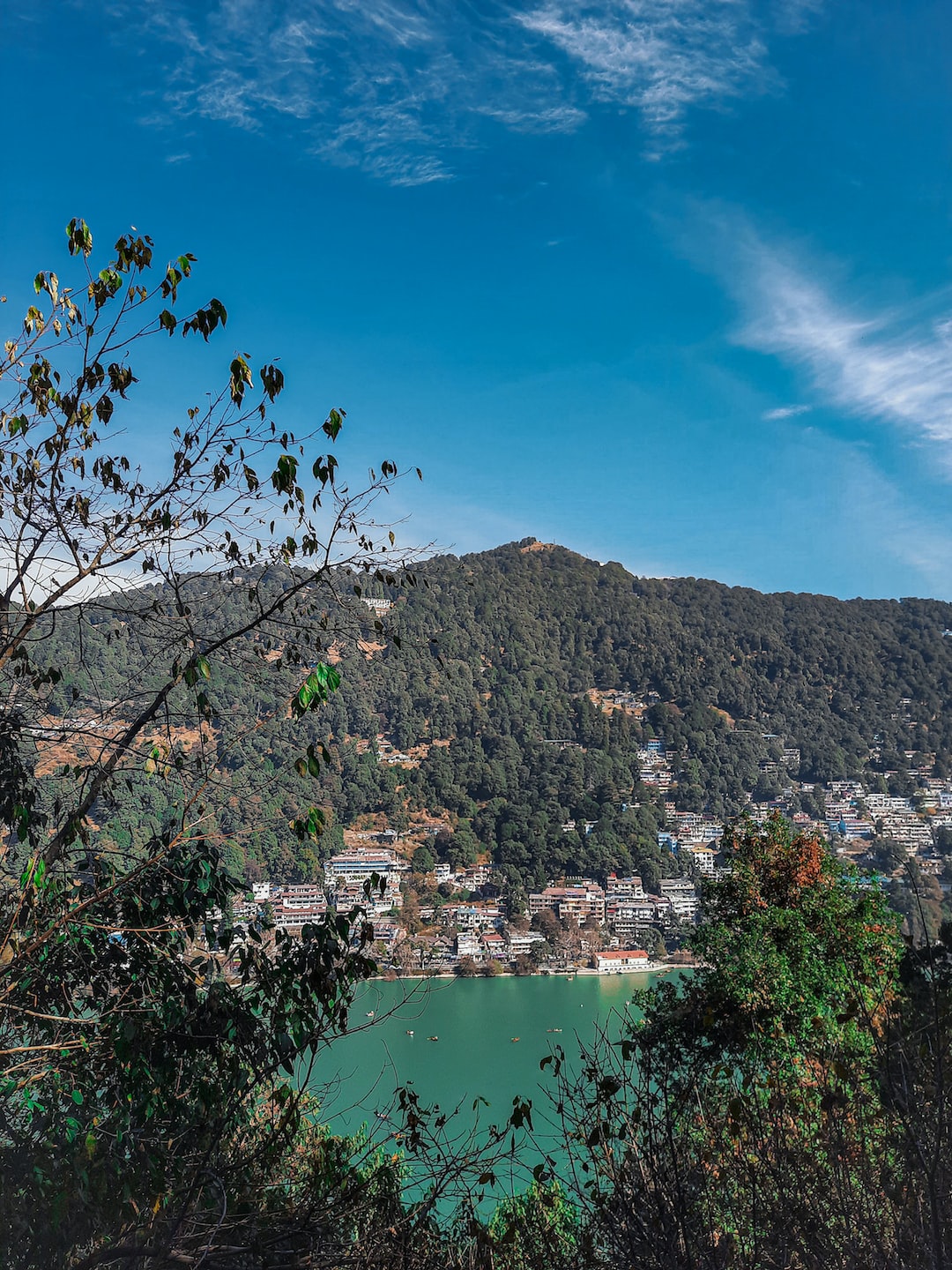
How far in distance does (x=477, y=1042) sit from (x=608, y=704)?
49.2 metres

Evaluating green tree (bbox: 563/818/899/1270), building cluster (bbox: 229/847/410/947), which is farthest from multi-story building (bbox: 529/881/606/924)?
green tree (bbox: 563/818/899/1270)

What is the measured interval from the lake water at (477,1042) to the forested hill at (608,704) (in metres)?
11.3

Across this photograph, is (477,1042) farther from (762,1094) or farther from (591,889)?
(591,889)

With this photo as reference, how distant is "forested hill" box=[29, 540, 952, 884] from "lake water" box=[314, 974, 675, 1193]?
11310 millimetres

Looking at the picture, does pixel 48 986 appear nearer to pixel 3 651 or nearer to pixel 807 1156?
pixel 3 651

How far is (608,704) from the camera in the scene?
2628 inches

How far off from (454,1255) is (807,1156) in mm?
990

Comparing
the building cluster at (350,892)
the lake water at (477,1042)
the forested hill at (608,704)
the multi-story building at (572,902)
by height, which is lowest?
the lake water at (477,1042)

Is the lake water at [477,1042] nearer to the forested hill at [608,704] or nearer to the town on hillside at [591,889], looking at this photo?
the town on hillside at [591,889]

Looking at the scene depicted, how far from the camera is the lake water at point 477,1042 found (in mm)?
13680

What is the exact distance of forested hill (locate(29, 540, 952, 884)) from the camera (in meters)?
44.0

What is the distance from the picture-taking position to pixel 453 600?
219 feet

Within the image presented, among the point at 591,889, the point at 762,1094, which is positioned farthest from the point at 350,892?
the point at 591,889

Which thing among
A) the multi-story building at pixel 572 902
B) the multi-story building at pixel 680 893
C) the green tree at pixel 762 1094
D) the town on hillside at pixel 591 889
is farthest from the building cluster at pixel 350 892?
the multi-story building at pixel 680 893
